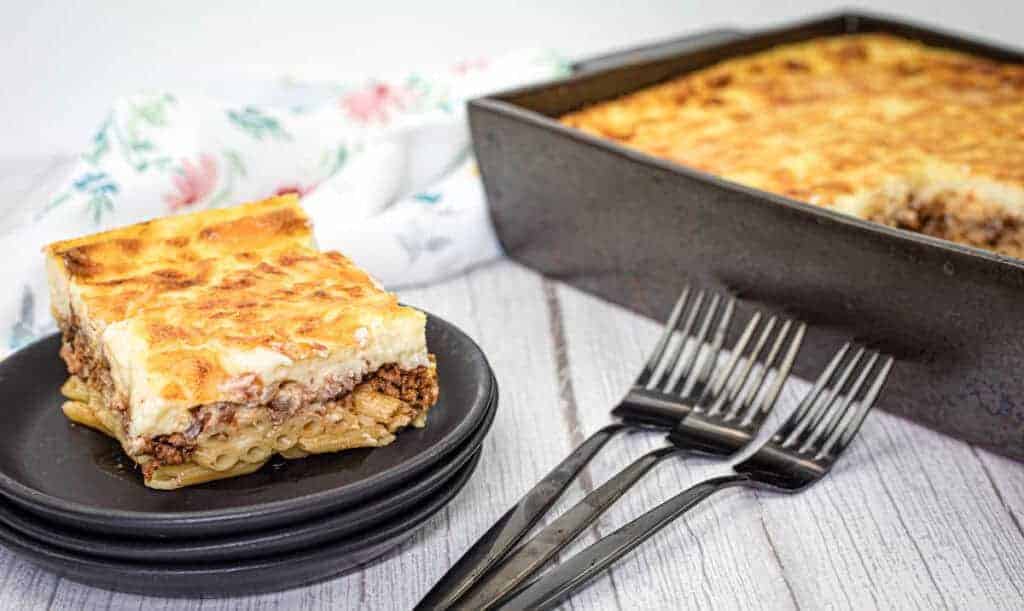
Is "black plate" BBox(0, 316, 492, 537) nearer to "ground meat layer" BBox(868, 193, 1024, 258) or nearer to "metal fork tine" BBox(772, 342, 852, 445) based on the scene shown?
"metal fork tine" BBox(772, 342, 852, 445)

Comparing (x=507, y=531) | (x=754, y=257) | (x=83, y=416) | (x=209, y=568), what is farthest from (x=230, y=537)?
(x=754, y=257)

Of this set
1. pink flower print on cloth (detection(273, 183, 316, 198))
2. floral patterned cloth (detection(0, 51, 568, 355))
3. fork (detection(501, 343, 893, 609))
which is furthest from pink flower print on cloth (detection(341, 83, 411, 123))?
fork (detection(501, 343, 893, 609))

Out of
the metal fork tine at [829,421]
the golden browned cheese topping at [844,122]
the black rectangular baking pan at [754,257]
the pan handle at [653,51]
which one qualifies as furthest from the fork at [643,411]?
the pan handle at [653,51]

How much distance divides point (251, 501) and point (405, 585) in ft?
0.82

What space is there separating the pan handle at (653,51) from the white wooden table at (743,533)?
120 cm

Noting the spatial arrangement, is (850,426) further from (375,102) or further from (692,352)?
(375,102)

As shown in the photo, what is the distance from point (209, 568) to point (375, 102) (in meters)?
1.92

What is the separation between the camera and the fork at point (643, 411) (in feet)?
5.21

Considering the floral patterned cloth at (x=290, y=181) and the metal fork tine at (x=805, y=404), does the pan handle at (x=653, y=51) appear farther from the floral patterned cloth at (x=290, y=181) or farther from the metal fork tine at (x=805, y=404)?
the metal fork tine at (x=805, y=404)

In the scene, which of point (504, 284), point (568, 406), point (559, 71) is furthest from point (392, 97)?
point (568, 406)

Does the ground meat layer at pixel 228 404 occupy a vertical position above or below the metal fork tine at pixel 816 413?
above

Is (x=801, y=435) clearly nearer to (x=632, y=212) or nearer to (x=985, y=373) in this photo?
(x=985, y=373)

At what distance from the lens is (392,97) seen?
325cm

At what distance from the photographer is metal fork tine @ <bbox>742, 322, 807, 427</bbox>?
6.65ft
